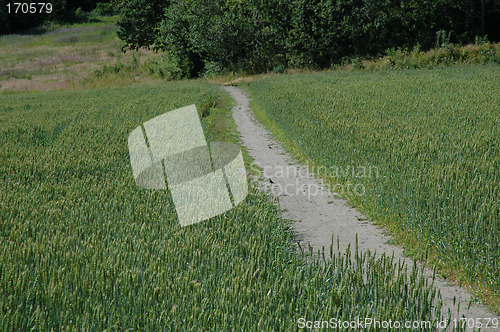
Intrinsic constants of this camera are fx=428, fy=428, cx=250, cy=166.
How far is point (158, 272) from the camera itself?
3.08 metres

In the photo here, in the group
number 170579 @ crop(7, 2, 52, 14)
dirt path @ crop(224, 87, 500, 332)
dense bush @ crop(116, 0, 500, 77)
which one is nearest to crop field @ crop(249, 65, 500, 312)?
dirt path @ crop(224, 87, 500, 332)

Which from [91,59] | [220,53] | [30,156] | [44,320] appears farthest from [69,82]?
[44,320]

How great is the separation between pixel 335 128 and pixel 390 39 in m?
23.7

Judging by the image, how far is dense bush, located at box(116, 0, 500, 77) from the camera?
1148 inches

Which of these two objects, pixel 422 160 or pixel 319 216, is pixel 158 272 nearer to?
pixel 319 216

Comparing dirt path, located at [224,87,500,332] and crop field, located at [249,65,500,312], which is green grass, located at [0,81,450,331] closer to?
dirt path, located at [224,87,500,332]

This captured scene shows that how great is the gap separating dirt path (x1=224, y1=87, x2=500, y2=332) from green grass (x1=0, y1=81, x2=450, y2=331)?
0.30m

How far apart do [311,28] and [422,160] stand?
86.1 feet

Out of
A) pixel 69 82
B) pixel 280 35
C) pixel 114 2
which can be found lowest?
pixel 69 82

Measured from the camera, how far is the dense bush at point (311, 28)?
29.2 metres

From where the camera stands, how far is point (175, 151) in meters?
7.21

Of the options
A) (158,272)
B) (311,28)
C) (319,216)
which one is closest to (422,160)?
(319,216)

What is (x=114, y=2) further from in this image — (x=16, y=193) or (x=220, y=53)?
(x=16, y=193)

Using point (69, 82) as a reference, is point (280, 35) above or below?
above
